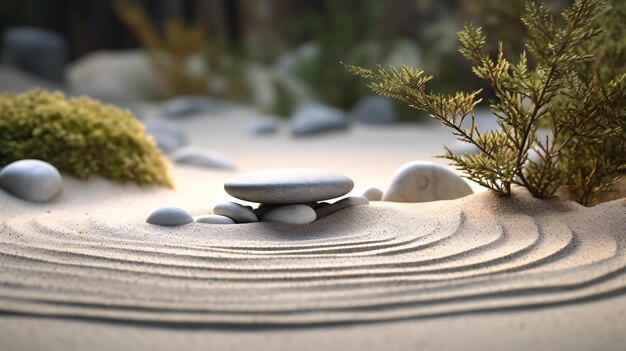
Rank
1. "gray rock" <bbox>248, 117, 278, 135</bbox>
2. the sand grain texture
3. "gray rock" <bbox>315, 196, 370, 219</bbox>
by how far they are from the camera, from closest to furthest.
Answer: the sand grain texture, "gray rock" <bbox>315, 196, 370, 219</bbox>, "gray rock" <bbox>248, 117, 278, 135</bbox>

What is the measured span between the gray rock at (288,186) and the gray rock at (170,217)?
30cm

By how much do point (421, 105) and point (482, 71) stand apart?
1.23 feet

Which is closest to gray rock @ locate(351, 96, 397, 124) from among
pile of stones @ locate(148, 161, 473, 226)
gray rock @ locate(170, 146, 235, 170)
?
gray rock @ locate(170, 146, 235, 170)

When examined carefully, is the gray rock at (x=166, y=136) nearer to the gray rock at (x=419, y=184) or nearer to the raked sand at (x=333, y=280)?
the raked sand at (x=333, y=280)

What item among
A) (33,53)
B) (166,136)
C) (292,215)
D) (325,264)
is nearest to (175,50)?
(33,53)

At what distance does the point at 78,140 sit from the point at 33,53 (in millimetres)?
8475

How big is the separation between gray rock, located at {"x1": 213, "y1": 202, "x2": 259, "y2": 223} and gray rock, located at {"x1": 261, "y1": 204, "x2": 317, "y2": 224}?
0.08m

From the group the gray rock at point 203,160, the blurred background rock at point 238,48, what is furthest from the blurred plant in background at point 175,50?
the gray rock at point 203,160

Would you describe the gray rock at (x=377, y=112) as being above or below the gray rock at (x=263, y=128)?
above

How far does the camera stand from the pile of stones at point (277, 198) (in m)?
3.92

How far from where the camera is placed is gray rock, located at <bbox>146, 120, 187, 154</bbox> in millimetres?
8375

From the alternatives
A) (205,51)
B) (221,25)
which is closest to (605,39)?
(205,51)

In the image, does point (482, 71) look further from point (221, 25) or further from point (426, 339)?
point (221, 25)

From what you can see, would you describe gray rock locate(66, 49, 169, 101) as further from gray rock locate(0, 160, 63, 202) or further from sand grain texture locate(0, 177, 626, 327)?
sand grain texture locate(0, 177, 626, 327)
